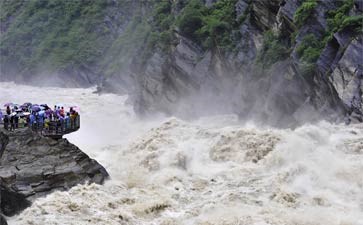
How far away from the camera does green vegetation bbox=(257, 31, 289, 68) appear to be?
40.1m

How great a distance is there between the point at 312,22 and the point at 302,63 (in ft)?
10.7

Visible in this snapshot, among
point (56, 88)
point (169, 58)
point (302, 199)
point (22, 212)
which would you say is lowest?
point (56, 88)

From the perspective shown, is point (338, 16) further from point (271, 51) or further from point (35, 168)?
point (35, 168)

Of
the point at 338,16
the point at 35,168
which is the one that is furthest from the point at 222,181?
the point at 338,16

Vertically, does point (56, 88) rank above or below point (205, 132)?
below

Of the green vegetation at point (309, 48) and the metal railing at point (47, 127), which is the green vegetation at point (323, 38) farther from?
the metal railing at point (47, 127)

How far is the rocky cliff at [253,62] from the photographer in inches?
1347

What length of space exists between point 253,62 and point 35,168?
69.6 ft

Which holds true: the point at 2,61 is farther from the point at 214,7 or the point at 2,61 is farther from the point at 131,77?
the point at 214,7

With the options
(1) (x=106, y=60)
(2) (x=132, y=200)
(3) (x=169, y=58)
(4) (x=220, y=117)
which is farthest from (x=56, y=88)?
(2) (x=132, y=200)

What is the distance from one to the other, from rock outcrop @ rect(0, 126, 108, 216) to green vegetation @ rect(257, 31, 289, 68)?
17.2 meters

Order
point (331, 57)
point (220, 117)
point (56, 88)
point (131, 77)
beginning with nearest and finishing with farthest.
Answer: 1. point (331, 57)
2. point (220, 117)
3. point (131, 77)
4. point (56, 88)

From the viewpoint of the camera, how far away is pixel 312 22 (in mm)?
37469

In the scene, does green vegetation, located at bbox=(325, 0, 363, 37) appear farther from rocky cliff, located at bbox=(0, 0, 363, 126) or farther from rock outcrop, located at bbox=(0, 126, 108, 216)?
rock outcrop, located at bbox=(0, 126, 108, 216)
